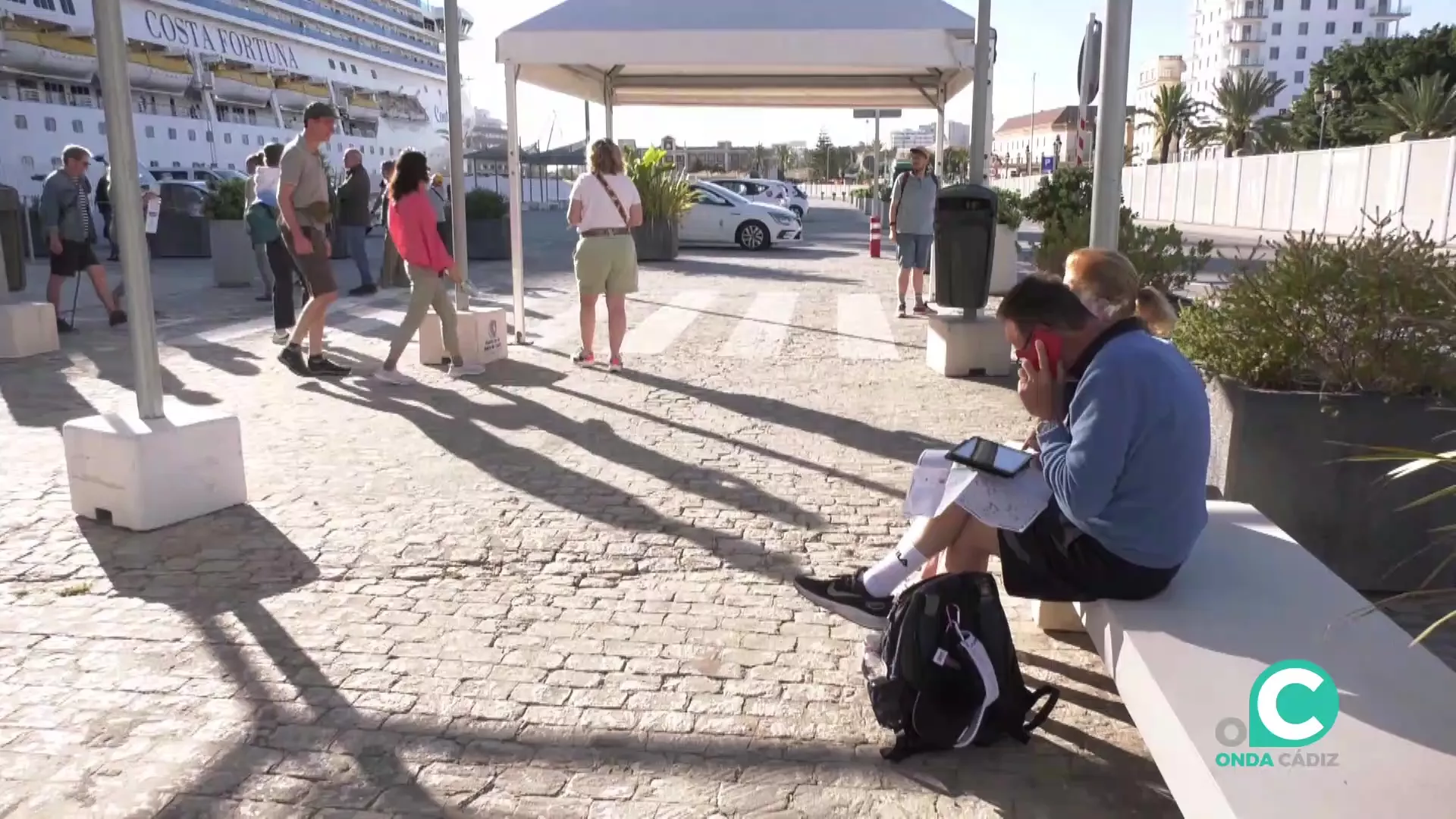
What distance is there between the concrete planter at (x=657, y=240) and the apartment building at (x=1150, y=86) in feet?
206

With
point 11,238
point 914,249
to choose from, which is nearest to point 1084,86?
point 914,249

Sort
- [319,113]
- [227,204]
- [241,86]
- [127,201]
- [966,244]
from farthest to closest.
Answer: [241,86]
[227,204]
[966,244]
[319,113]
[127,201]

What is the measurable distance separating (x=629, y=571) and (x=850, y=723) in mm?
1499

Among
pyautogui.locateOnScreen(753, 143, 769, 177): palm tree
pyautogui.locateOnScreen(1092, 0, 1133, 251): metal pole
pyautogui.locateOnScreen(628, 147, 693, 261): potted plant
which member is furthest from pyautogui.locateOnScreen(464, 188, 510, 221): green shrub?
pyautogui.locateOnScreen(753, 143, 769, 177): palm tree

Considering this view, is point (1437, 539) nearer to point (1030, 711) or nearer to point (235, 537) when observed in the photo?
point (1030, 711)

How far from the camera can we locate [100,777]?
3045mm

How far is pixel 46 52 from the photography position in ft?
122

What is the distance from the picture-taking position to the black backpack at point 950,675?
3.18 meters

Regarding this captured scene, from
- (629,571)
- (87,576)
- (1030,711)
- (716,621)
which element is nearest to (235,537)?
(87,576)

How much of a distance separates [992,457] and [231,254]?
14.1 metres

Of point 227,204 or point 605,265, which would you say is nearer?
point 605,265

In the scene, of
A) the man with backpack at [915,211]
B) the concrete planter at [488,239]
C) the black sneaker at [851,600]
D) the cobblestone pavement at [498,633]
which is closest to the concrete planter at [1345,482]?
the cobblestone pavement at [498,633]

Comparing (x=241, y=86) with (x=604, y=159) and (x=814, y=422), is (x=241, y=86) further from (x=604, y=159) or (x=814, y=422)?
(x=814, y=422)

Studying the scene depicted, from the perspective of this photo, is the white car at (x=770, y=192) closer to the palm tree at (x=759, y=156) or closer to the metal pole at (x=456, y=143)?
the metal pole at (x=456, y=143)
